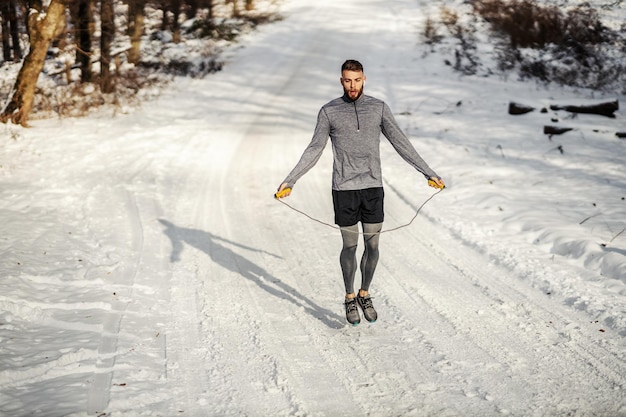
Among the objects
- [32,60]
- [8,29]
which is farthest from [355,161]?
[8,29]

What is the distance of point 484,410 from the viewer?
12.1 ft

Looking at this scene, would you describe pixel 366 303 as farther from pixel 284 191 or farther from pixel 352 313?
pixel 284 191

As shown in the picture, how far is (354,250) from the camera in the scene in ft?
16.8

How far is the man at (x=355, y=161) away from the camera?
Result: 15.6 ft

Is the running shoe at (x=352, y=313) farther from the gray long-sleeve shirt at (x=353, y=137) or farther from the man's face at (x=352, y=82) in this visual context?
the man's face at (x=352, y=82)

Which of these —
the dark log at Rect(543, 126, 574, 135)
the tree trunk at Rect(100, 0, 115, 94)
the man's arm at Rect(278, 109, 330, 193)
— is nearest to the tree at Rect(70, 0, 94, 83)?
the tree trunk at Rect(100, 0, 115, 94)

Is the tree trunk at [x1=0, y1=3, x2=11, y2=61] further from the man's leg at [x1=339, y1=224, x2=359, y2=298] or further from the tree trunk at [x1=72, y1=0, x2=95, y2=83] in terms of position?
the man's leg at [x1=339, y1=224, x2=359, y2=298]

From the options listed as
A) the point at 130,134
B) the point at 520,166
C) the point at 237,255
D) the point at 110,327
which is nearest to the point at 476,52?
the point at 520,166

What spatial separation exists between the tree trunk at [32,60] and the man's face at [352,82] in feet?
34.3

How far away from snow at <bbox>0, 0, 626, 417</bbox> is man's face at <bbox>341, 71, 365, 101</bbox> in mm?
2158

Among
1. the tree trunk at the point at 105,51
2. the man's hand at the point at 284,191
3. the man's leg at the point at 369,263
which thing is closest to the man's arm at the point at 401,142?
the man's leg at the point at 369,263

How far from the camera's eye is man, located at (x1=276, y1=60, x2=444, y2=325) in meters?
4.75

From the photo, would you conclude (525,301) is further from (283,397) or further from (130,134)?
(130,134)

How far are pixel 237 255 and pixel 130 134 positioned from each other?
6973 mm
